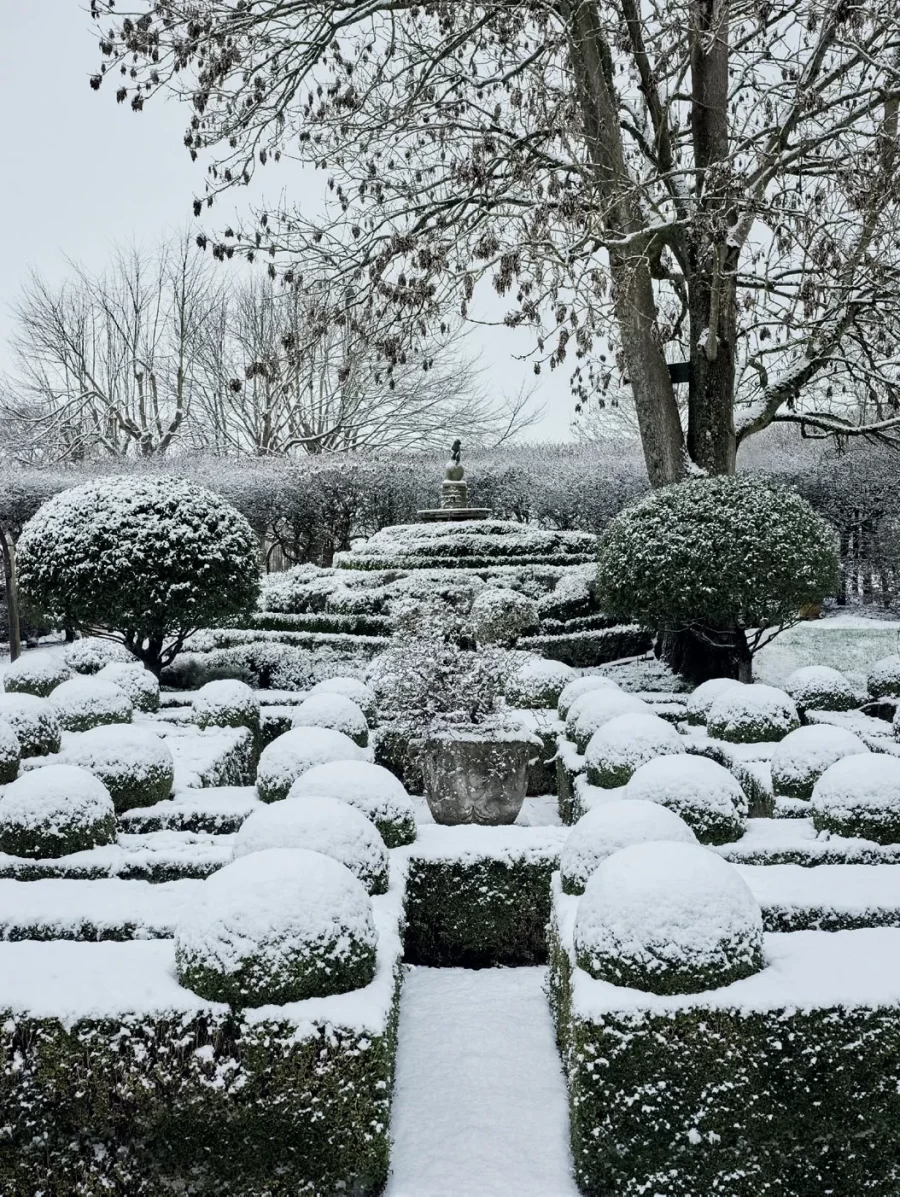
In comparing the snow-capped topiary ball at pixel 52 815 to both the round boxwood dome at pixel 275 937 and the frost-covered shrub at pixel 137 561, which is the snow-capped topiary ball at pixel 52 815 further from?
the frost-covered shrub at pixel 137 561

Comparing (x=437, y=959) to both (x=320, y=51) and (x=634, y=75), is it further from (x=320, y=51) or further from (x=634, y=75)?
(x=634, y=75)

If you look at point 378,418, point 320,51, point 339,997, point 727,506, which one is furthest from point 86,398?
point 339,997

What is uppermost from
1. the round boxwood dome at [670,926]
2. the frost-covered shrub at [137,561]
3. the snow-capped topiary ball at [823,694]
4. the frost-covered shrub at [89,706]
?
the frost-covered shrub at [137,561]

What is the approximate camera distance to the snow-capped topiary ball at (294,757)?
20.1ft

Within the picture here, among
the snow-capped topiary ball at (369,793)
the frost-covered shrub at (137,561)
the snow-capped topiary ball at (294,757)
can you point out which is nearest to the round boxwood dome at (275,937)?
the snow-capped topiary ball at (369,793)

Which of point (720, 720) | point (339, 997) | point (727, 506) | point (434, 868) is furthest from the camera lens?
point (727, 506)

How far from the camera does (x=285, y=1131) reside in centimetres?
315

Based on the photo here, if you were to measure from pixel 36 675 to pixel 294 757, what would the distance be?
4544mm

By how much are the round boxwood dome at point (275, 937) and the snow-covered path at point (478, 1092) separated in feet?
2.20

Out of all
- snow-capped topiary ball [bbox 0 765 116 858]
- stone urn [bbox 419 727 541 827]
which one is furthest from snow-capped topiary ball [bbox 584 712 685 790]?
snow-capped topiary ball [bbox 0 765 116 858]

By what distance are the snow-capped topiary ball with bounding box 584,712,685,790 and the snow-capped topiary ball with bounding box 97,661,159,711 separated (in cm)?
479

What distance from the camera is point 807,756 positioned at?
243 inches

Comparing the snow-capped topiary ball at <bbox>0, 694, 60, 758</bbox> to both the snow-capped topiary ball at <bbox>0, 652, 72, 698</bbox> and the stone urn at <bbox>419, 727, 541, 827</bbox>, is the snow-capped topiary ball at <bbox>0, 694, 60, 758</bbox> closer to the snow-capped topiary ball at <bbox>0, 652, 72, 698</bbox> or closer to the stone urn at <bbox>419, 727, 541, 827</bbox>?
the snow-capped topiary ball at <bbox>0, 652, 72, 698</bbox>

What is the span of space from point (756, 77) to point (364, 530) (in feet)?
40.4
